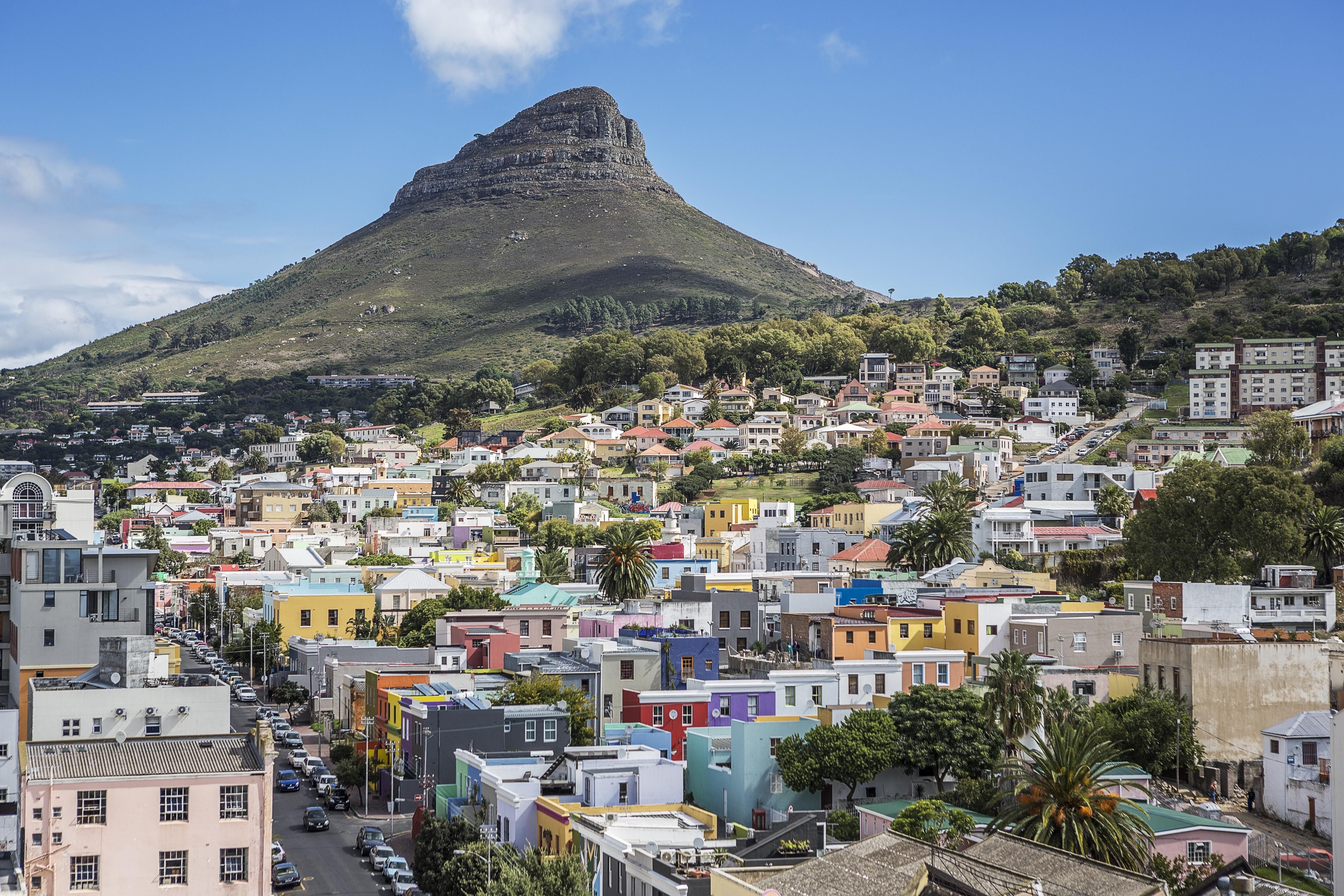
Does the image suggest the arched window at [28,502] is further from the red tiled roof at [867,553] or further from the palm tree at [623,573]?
the red tiled roof at [867,553]

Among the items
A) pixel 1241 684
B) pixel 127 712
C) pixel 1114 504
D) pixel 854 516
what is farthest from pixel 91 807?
pixel 1114 504

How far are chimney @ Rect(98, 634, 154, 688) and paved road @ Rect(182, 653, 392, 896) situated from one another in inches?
108

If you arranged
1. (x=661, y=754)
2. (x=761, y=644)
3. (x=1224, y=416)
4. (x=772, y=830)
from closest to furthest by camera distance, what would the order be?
(x=772, y=830) < (x=661, y=754) < (x=761, y=644) < (x=1224, y=416)

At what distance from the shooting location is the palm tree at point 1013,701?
47000mm

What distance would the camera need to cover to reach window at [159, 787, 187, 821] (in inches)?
1320

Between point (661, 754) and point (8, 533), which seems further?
point (8, 533)

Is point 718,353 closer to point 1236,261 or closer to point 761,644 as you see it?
point 1236,261

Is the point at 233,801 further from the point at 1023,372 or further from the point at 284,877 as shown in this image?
the point at 1023,372

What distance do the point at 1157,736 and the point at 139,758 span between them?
30282 mm

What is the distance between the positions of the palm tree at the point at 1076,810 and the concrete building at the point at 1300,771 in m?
11.7

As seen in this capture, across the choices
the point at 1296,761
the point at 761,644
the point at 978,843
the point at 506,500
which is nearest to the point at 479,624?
the point at 761,644

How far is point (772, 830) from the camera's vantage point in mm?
40719

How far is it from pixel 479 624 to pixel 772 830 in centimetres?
3177

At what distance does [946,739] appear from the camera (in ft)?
156
